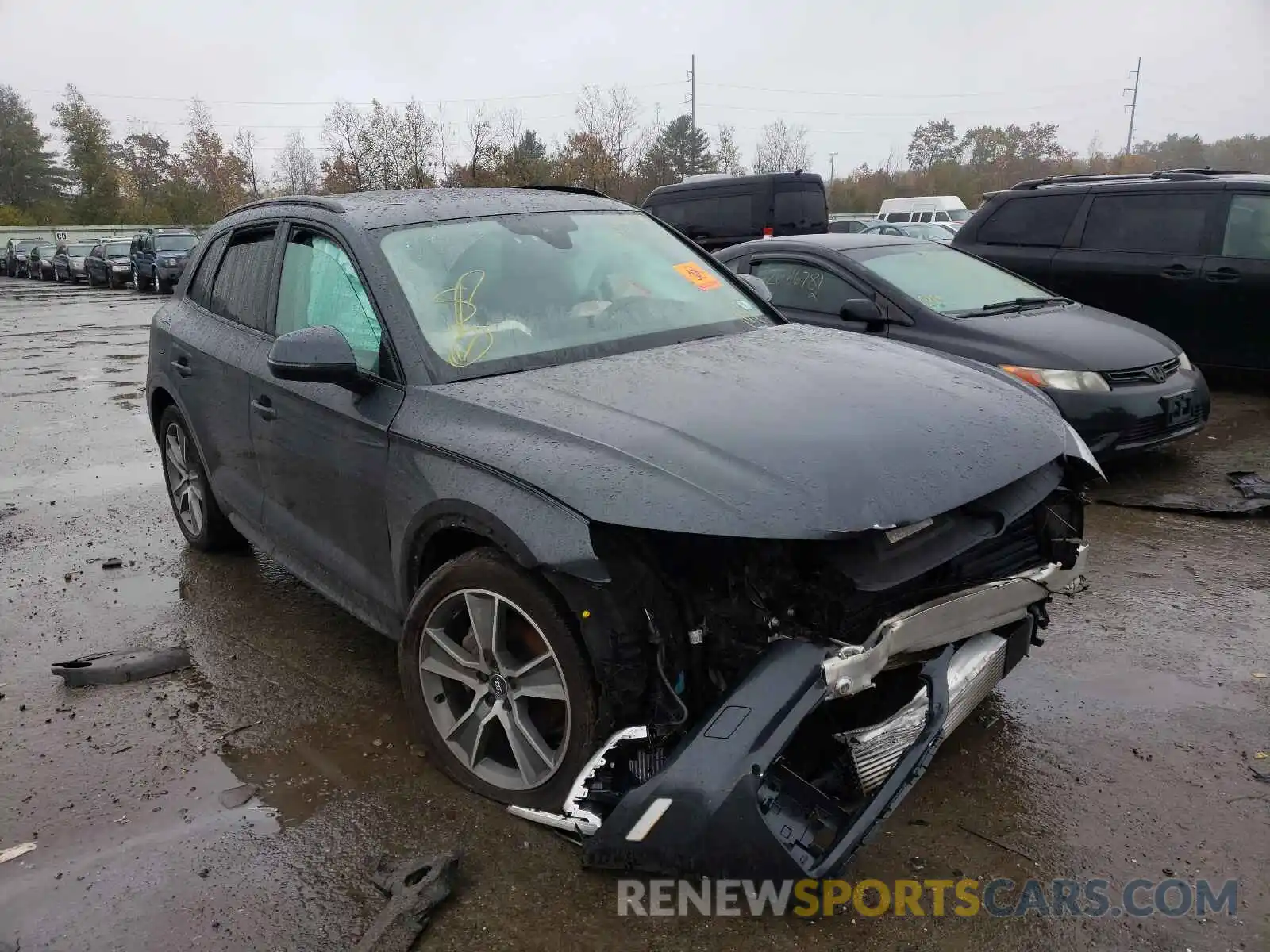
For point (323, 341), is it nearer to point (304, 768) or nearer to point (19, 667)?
point (304, 768)

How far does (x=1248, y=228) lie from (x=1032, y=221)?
5.46 ft

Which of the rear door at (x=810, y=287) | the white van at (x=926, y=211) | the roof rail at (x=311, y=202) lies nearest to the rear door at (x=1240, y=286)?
the rear door at (x=810, y=287)

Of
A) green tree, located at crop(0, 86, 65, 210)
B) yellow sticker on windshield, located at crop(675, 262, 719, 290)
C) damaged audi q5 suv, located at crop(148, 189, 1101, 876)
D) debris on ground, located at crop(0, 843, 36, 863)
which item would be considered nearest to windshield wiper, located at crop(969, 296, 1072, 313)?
yellow sticker on windshield, located at crop(675, 262, 719, 290)

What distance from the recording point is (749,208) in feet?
54.2

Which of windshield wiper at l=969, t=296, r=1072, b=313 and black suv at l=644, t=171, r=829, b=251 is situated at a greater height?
black suv at l=644, t=171, r=829, b=251

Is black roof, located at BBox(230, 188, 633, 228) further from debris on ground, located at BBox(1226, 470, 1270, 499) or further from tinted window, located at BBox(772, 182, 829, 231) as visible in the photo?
tinted window, located at BBox(772, 182, 829, 231)

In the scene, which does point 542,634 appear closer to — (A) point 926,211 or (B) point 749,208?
(B) point 749,208

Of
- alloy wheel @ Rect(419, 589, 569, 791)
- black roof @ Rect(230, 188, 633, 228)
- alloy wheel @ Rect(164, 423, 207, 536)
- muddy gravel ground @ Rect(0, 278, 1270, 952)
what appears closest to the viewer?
muddy gravel ground @ Rect(0, 278, 1270, 952)

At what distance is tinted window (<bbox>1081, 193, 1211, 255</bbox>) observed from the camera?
789cm

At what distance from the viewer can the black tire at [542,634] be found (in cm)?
254

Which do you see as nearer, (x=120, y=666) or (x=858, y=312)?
(x=120, y=666)

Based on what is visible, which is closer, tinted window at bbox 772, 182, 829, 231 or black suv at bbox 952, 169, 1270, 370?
black suv at bbox 952, 169, 1270, 370

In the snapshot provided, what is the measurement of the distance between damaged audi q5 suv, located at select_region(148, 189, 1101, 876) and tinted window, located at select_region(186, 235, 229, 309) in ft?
3.78

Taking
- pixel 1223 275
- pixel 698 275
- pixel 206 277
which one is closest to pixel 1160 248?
pixel 1223 275
